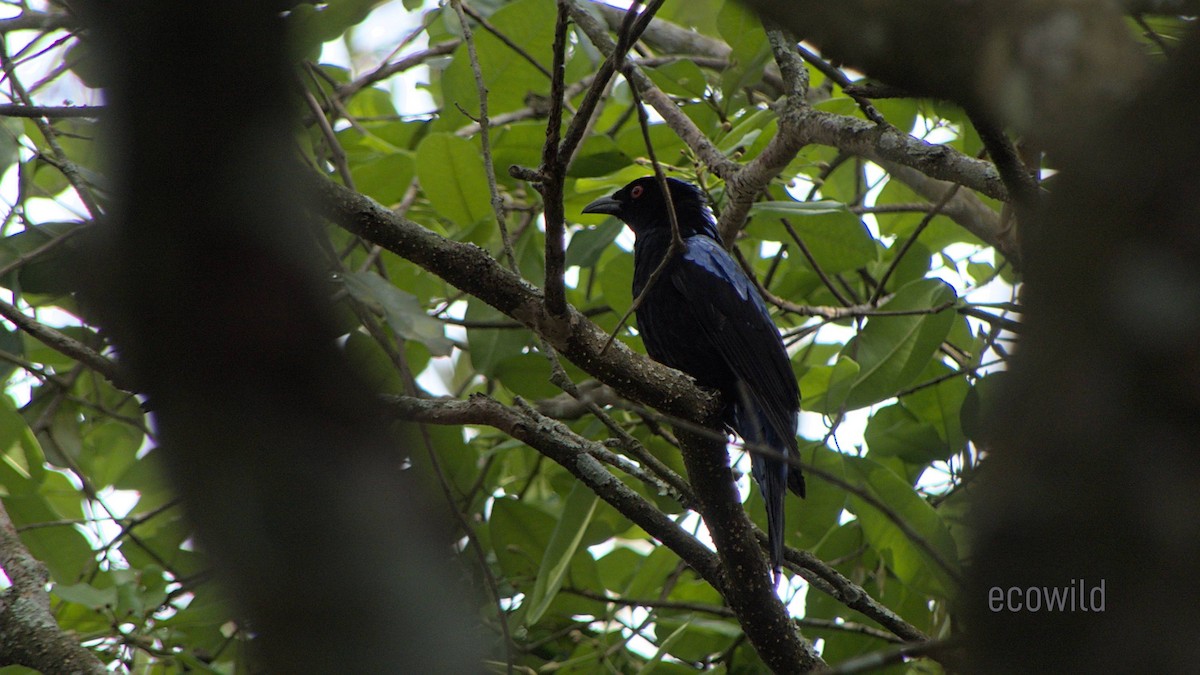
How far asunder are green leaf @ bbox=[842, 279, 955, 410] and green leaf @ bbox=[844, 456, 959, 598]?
1.06ft

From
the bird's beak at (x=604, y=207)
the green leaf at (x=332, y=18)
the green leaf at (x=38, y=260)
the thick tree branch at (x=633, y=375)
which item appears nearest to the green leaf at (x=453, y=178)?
the green leaf at (x=332, y=18)

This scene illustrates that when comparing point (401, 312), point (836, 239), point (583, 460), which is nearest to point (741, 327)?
point (836, 239)

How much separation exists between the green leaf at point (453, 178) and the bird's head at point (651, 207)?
3.51ft

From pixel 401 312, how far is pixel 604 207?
2.40 meters

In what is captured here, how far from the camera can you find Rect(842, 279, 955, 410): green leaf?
12.8ft

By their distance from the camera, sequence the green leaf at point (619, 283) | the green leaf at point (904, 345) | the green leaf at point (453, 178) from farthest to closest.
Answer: the green leaf at point (619, 283)
the green leaf at point (453, 178)
the green leaf at point (904, 345)

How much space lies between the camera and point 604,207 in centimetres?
545

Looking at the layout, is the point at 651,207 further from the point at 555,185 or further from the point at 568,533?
the point at 555,185

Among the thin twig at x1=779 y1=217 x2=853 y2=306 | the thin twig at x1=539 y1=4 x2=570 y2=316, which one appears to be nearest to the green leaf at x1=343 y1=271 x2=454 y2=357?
the thin twig at x1=539 y1=4 x2=570 y2=316

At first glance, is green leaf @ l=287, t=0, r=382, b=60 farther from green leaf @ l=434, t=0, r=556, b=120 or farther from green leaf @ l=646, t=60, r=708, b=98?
green leaf @ l=646, t=60, r=708, b=98

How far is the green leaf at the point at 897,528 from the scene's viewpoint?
11.3ft

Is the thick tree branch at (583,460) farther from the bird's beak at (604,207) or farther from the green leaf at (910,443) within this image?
the bird's beak at (604,207)

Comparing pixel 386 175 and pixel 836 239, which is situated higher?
pixel 386 175

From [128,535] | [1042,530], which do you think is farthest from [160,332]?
[128,535]
